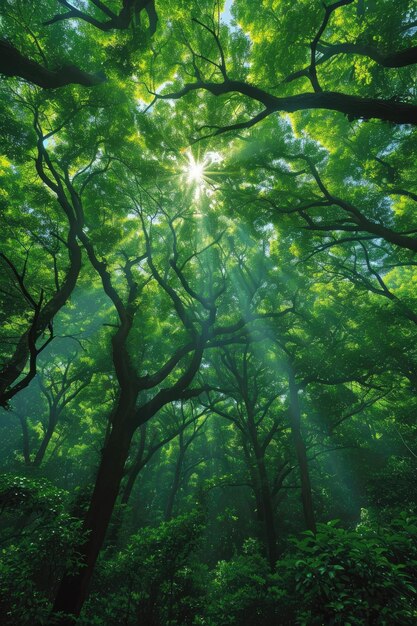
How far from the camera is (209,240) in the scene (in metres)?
10.5

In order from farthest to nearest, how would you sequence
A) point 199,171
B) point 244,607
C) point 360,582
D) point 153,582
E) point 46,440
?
1. point 46,440
2. point 199,171
3. point 153,582
4. point 244,607
5. point 360,582

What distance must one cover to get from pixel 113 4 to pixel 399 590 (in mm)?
11389

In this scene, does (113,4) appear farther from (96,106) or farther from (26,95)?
(26,95)

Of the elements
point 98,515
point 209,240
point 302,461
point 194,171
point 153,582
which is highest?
point 194,171

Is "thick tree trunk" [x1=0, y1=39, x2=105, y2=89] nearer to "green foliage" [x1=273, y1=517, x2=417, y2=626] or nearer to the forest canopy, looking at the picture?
the forest canopy

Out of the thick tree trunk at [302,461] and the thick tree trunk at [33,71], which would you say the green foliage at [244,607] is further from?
the thick tree trunk at [33,71]

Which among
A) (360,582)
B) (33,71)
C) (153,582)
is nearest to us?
(360,582)

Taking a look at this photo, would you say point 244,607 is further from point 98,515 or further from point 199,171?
point 199,171

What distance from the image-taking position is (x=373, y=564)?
2.57 metres

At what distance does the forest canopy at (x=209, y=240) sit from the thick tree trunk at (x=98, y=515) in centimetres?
4

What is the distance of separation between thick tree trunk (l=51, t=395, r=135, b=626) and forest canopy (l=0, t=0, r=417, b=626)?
4cm

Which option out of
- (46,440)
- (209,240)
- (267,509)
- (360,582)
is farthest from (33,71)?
(46,440)

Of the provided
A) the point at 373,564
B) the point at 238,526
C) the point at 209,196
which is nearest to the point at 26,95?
the point at 209,196

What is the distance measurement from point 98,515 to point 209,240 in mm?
8467
